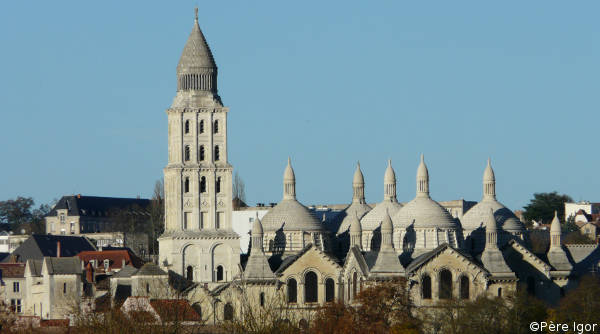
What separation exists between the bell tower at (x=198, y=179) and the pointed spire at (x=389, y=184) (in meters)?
12.5

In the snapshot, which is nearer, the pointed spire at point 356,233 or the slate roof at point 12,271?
the pointed spire at point 356,233

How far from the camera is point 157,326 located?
250ft

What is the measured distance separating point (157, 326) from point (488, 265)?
36532 millimetres

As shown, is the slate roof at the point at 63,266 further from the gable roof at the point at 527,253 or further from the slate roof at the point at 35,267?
the gable roof at the point at 527,253

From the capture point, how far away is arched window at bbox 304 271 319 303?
110m

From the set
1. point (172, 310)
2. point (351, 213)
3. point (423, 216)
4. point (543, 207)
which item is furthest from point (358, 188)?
point (543, 207)

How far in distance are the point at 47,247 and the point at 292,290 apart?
47778 mm

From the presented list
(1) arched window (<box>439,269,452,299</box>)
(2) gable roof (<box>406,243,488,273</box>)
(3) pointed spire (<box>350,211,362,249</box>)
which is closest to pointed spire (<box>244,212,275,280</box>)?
(3) pointed spire (<box>350,211,362,249</box>)

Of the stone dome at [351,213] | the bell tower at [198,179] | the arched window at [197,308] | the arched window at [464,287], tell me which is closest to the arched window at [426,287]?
the arched window at [464,287]

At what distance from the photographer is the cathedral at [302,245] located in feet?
351

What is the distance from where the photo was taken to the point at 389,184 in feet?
393

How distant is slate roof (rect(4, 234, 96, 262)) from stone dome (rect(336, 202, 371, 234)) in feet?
115

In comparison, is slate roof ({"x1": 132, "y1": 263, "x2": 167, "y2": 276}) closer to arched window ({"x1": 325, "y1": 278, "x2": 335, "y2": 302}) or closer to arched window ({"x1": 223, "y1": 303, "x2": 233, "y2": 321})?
arched window ({"x1": 223, "y1": 303, "x2": 233, "y2": 321})

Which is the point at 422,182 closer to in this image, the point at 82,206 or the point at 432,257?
the point at 432,257
